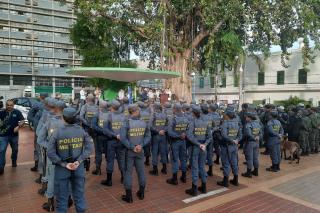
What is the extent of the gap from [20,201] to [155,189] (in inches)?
113

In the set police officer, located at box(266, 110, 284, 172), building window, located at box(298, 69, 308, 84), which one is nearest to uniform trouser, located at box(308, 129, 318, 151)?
police officer, located at box(266, 110, 284, 172)

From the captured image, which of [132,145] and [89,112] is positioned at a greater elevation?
[89,112]

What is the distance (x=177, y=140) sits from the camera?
25.1 feet

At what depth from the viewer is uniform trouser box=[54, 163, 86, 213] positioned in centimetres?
480

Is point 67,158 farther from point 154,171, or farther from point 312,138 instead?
point 312,138

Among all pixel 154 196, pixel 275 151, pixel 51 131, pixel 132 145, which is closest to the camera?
pixel 51 131

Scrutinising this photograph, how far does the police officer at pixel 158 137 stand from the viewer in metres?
8.48

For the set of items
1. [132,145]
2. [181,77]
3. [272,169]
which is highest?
[181,77]

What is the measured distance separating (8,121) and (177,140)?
14.8ft

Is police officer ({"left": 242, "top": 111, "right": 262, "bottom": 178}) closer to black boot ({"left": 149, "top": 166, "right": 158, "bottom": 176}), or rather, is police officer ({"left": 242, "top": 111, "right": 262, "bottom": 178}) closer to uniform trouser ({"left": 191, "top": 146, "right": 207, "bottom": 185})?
uniform trouser ({"left": 191, "top": 146, "right": 207, "bottom": 185})

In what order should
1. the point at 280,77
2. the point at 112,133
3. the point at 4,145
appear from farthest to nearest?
the point at 280,77
the point at 4,145
the point at 112,133

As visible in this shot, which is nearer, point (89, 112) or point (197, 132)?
point (197, 132)

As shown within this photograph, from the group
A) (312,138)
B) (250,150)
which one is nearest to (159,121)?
(250,150)

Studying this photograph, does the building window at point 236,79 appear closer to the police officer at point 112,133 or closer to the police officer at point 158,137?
the police officer at point 158,137
